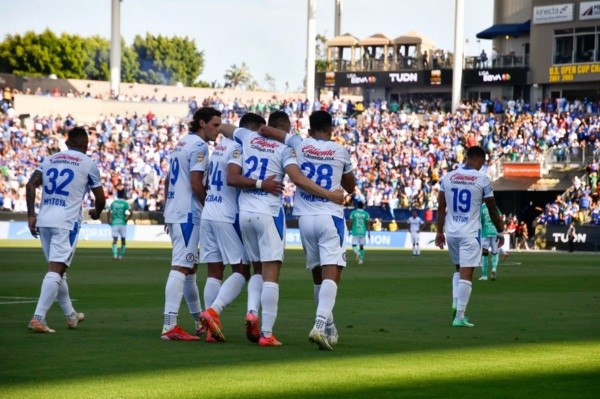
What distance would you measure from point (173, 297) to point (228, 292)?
0.74 meters

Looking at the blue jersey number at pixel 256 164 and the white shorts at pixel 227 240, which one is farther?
the white shorts at pixel 227 240

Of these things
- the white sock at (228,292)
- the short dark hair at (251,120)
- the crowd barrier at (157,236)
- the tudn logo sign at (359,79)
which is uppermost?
the tudn logo sign at (359,79)

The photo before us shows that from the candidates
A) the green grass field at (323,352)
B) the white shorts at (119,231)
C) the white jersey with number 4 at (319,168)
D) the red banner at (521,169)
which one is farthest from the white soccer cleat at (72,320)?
the red banner at (521,169)

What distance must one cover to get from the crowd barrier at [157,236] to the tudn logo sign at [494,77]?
20.7 meters

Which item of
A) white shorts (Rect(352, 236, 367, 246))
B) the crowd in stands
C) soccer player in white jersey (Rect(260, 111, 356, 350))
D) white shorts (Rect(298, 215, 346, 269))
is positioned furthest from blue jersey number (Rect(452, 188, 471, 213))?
the crowd in stands

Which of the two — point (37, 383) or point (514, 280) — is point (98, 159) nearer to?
point (514, 280)

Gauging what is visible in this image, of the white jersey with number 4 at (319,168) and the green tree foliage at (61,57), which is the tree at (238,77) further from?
the white jersey with number 4 at (319,168)

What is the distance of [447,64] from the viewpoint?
79938 millimetres

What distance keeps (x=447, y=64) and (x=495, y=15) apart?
7188 millimetres

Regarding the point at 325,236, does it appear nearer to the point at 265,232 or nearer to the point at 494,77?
the point at 265,232

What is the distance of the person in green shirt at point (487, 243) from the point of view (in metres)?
30.4

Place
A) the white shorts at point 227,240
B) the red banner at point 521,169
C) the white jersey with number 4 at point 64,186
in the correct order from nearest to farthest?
the white shorts at point 227,240
the white jersey with number 4 at point 64,186
the red banner at point 521,169

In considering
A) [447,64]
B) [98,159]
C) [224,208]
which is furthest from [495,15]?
[224,208]

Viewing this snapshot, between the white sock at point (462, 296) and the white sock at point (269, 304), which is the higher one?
the white sock at point (269, 304)
